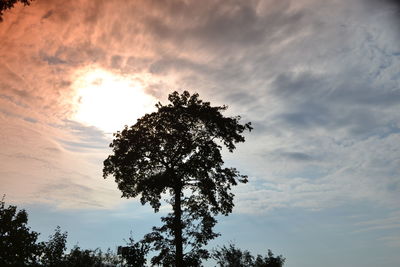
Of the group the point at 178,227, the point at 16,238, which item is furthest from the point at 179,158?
the point at 16,238

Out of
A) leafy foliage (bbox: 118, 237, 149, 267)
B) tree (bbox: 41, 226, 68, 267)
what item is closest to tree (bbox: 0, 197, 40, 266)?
tree (bbox: 41, 226, 68, 267)

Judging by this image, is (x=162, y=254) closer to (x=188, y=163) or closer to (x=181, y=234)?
(x=181, y=234)

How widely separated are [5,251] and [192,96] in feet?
193

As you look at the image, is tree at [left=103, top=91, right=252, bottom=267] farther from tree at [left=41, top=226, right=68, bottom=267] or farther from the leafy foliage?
tree at [left=41, top=226, right=68, bottom=267]

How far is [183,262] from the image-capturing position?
23422 mm

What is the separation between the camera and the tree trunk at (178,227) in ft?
77.0

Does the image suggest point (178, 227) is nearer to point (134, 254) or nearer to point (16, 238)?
point (134, 254)

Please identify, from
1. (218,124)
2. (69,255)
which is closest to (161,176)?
(218,124)

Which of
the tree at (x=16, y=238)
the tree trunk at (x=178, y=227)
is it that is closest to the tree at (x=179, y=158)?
the tree trunk at (x=178, y=227)

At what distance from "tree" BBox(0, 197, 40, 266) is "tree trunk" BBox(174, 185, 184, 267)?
51799 mm

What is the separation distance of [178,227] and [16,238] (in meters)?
56.1

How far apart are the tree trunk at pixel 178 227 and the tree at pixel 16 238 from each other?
170 feet

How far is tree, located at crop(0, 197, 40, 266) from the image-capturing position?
61.2 meters

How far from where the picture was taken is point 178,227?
24.2 metres
